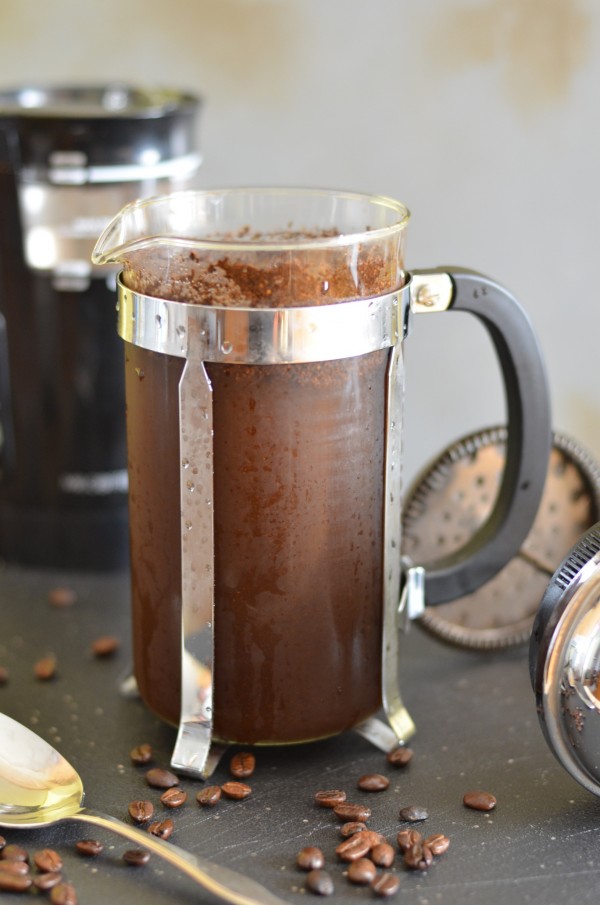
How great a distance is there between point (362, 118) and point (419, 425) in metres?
0.32

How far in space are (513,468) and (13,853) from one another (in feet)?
1.42

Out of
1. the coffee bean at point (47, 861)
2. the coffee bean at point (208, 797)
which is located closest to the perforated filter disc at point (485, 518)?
the coffee bean at point (208, 797)

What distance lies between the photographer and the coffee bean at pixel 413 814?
755 mm

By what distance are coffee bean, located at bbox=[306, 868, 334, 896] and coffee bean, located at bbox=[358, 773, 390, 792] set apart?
0.10 m

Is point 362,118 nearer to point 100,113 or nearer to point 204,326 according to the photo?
point 100,113

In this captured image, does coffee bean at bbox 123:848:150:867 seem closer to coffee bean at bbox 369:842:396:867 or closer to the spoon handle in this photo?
the spoon handle

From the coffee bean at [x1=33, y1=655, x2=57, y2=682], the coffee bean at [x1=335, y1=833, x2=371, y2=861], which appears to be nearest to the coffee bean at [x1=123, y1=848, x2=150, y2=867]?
the coffee bean at [x1=335, y1=833, x2=371, y2=861]

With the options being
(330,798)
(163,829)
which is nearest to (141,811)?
(163,829)

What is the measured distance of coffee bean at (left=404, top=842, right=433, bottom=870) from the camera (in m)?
0.71

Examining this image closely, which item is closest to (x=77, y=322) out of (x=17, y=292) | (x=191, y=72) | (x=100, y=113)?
(x=17, y=292)

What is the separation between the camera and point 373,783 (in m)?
0.79

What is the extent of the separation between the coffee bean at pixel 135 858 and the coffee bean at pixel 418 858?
0.16 metres

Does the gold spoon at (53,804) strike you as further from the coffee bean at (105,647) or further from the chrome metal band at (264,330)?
the chrome metal band at (264,330)

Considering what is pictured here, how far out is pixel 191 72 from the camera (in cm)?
120
